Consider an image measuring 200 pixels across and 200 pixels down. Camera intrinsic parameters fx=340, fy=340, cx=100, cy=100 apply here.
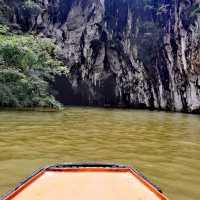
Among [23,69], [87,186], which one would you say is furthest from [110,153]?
→ [23,69]

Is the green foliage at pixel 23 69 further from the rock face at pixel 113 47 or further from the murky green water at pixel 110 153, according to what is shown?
the rock face at pixel 113 47

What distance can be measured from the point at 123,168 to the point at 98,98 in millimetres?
24573

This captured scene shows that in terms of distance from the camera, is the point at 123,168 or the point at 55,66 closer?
the point at 123,168

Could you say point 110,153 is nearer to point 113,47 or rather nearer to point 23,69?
point 23,69

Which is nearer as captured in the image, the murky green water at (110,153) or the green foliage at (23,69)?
the murky green water at (110,153)

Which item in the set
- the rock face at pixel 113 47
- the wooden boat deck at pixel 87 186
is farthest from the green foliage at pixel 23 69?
the wooden boat deck at pixel 87 186

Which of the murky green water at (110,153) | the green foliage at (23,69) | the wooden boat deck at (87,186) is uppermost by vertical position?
the green foliage at (23,69)

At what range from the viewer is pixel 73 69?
27.9 meters

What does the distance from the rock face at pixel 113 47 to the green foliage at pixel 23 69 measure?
27.1ft

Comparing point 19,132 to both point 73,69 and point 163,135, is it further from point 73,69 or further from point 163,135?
point 73,69

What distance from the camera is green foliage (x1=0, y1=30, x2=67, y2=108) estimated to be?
625 inches

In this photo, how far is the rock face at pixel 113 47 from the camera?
25.7 metres

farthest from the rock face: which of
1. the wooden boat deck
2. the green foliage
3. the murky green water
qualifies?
the wooden boat deck

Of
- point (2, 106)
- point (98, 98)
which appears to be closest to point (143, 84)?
point (98, 98)
